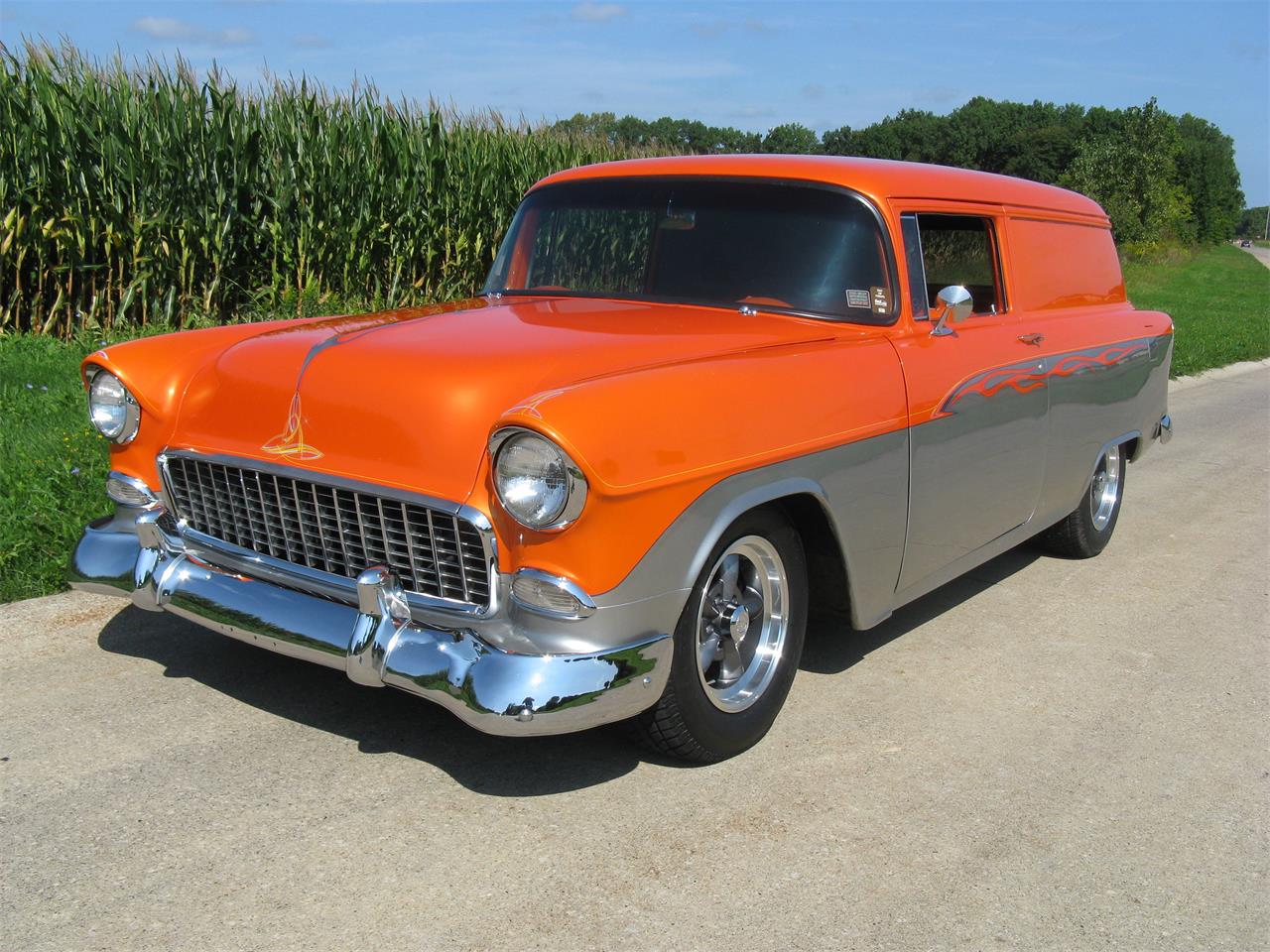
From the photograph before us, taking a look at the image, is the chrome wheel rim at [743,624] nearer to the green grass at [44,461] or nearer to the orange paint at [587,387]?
the orange paint at [587,387]

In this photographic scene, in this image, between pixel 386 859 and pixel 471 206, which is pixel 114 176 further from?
pixel 386 859

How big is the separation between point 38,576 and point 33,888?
227cm

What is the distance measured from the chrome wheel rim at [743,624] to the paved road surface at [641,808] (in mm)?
206

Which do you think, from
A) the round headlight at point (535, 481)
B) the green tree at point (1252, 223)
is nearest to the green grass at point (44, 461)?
the round headlight at point (535, 481)

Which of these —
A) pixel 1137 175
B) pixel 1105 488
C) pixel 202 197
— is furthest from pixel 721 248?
pixel 1137 175

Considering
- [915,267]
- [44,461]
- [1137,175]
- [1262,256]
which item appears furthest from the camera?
[1262,256]

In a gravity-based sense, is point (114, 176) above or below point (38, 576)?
above

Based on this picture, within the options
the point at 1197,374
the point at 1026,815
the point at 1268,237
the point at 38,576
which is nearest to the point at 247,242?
the point at 38,576

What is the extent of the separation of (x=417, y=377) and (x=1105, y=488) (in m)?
4.01

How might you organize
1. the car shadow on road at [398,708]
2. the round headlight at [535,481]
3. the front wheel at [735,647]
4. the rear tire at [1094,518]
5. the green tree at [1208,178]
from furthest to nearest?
the green tree at [1208,178] < the rear tire at [1094,518] < the car shadow on road at [398,708] < the front wheel at [735,647] < the round headlight at [535,481]

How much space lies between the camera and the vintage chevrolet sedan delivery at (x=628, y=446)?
110 inches

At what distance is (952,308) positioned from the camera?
3.92 meters

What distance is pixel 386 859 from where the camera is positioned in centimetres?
273

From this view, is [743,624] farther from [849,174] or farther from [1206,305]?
[1206,305]
